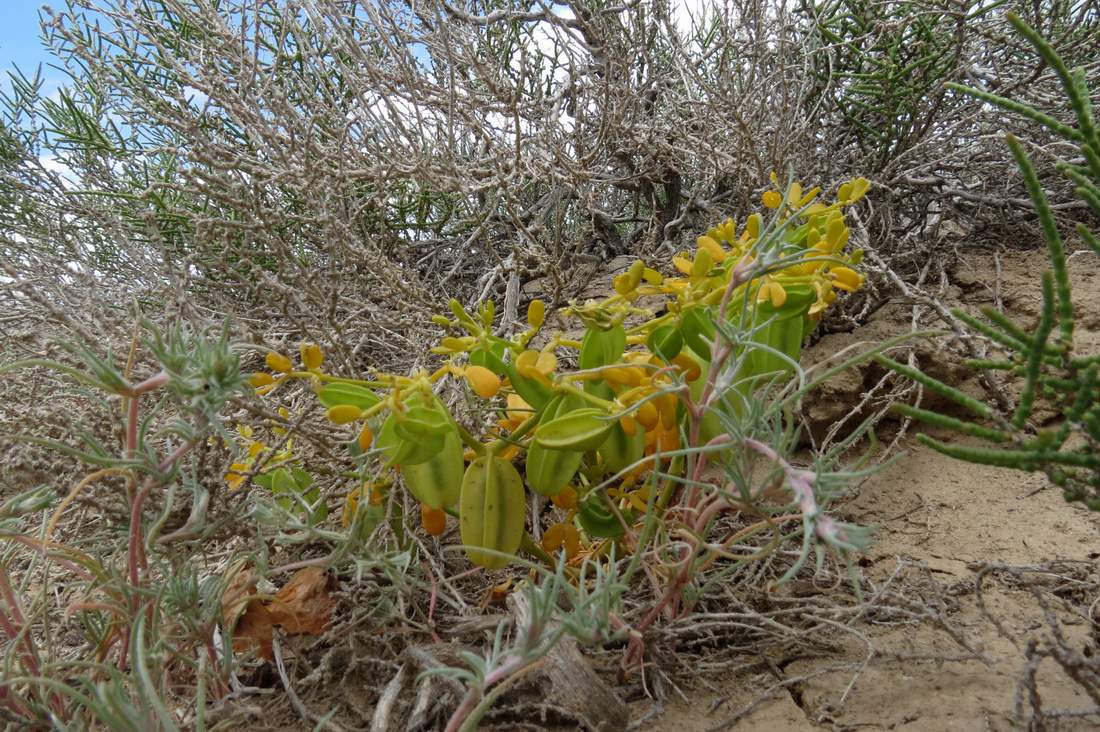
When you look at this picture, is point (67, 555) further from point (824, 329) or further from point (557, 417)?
point (824, 329)

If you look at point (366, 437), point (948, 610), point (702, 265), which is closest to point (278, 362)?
point (366, 437)

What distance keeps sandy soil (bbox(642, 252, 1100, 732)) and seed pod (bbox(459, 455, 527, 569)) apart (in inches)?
12.9

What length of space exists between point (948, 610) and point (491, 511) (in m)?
0.72

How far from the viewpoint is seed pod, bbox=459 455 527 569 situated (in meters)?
1.12

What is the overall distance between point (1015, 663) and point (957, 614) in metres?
0.14

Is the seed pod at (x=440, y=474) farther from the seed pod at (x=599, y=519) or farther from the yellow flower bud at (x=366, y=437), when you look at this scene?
the seed pod at (x=599, y=519)

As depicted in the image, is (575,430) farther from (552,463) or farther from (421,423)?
(421,423)

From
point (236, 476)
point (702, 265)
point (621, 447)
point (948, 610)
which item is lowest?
point (948, 610)

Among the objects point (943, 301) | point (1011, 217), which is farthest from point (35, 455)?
point (1011, 217)

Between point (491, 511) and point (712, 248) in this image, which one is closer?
point (491, 511)

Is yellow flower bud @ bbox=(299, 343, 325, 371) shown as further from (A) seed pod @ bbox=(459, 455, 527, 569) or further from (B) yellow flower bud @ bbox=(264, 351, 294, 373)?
(A) seed pod @ bbox=(459, 455, 527, 569)

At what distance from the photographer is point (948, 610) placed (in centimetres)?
116

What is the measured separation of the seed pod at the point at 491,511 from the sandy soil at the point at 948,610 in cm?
33

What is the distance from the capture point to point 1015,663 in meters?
1.02
